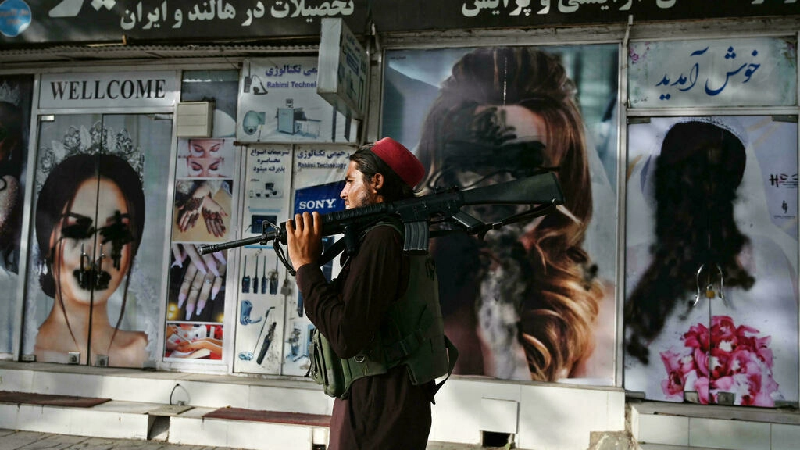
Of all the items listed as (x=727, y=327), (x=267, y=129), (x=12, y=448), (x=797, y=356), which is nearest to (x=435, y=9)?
(x=267, y=129)

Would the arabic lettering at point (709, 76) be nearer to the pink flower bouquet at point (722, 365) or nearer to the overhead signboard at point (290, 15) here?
the overhead signboard at point (290, 15)

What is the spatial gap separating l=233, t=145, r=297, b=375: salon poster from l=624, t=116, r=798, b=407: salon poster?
318 centimetres

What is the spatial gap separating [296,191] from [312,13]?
65.7 inches

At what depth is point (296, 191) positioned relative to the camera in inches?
253

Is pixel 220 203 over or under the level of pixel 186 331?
over

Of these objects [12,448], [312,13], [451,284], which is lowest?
[12,448]

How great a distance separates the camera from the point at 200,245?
6566 millimetres

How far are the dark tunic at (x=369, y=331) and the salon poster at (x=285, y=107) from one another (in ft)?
13.9

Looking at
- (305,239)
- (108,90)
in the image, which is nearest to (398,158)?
(305,239)

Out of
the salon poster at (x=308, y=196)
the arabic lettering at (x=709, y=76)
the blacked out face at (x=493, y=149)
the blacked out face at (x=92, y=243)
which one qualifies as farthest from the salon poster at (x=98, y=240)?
the arabic lettering at (x=709, y=76)

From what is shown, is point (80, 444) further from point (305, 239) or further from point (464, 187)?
point (305, 239)

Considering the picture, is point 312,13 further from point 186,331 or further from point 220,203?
point 186,331

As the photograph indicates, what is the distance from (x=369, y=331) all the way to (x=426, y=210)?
51 cm

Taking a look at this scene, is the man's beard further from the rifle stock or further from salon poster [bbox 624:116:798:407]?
salon poster [bbox 624:116:798:407]
